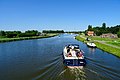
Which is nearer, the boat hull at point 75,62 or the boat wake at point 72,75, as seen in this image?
the boat wake at point 72,75

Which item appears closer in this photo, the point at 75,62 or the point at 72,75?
the point at 72,75

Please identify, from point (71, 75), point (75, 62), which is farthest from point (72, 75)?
point (75, 62)

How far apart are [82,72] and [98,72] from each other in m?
2.17

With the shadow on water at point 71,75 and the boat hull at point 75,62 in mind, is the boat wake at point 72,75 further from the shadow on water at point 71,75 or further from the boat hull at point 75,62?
the boat hull at point 75,62

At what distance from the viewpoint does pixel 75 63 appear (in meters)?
34.1

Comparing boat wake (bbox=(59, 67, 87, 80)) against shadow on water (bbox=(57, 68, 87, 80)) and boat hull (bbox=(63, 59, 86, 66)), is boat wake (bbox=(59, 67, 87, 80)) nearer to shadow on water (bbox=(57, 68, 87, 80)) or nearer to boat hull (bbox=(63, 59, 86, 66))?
shadow on water (bbox=(57, 68, 87, 80))

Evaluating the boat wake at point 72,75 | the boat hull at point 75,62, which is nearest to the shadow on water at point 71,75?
the boat wake at point 72,75

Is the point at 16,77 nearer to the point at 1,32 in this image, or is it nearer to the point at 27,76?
the point at 27,76

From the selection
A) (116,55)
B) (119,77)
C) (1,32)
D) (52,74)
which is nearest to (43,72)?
(52,74)

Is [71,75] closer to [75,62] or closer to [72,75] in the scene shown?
[72,75]

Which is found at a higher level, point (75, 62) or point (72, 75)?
point (75, 62)

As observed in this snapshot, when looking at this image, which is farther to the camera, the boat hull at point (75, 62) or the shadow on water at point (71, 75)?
the boat hull at point (75, 62)

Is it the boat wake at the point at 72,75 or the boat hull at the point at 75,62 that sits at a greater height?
the boat hull at the point at 75,62

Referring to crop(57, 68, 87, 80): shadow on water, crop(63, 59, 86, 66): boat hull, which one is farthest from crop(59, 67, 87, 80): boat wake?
crop(63, 59, 86, 66): boat hull
